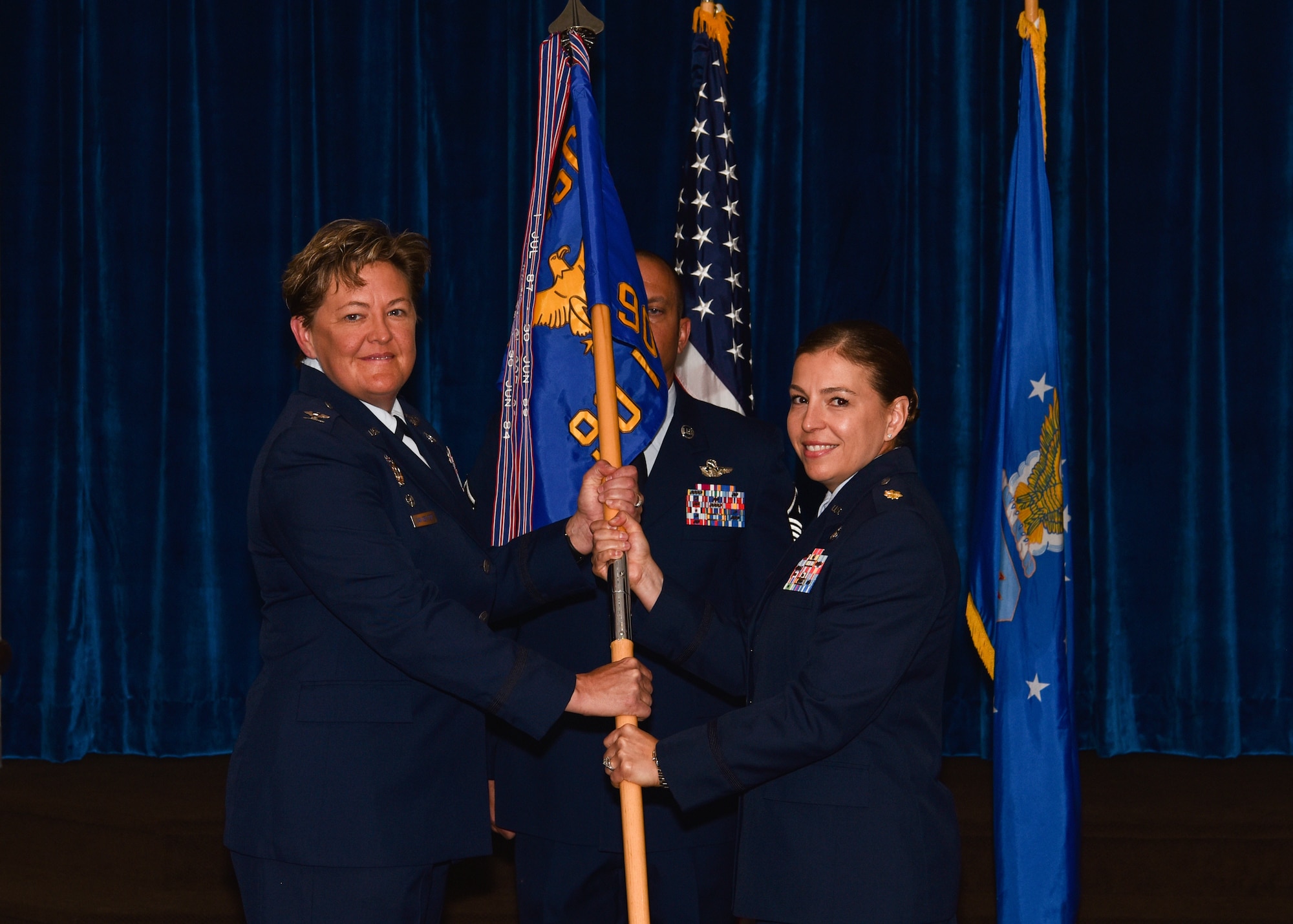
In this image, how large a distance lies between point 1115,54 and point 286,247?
3.52 metres

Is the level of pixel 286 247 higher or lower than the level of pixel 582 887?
higher

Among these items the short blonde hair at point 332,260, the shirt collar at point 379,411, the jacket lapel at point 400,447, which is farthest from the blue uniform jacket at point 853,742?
the short blonde hair at point 332,260

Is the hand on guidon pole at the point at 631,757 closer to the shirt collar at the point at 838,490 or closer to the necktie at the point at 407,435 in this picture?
the shirt collar at the point at 838,490

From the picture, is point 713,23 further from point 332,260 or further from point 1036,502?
point 332,260

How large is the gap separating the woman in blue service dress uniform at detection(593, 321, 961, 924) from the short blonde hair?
31.8 inches

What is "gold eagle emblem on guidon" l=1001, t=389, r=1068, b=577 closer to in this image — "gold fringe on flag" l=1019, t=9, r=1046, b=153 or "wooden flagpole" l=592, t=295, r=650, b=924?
"gold fringe on flag" l=1019, t=9, r=1046, b=153

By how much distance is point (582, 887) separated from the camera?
96.3 inches

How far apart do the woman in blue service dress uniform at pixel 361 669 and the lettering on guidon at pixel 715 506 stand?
411 mm

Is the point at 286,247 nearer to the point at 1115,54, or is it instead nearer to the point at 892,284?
the point at 892,284

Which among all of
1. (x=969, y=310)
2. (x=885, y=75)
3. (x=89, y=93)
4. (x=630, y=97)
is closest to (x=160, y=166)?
(x=89, y=93)

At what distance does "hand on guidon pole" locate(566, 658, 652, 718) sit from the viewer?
2.05 m

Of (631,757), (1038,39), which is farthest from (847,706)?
(1038,39)

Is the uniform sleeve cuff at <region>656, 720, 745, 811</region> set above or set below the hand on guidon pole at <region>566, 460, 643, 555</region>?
below

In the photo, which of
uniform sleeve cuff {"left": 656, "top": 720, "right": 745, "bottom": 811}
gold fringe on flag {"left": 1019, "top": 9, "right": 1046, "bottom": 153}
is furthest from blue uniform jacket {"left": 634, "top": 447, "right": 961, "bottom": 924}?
gold fringe on flag {"left": 1019, "top": 9, "right": 1046, "bottom": 153}
